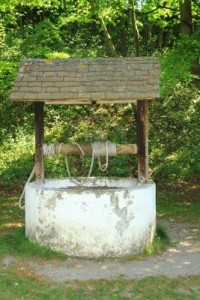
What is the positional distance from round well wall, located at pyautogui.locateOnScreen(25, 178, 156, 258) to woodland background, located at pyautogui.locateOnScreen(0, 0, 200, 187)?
5.52 meters

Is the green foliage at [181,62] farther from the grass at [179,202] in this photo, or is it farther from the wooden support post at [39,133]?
the wooden support post at [39,133]

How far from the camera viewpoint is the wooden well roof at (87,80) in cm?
703

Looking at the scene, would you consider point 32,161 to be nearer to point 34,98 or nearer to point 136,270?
point 34,98

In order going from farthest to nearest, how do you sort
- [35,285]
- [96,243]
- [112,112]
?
[112,112] < [96,243] < [35,285]

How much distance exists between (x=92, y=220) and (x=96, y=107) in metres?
10.8

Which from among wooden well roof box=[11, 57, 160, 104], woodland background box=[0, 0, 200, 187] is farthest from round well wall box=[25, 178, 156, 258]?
woodland background box=[0, 0, 200, 187]

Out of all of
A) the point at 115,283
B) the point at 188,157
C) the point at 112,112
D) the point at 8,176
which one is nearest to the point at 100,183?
the point at 115,283

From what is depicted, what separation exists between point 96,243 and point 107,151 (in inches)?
58.8

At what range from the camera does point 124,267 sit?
658 centimetres

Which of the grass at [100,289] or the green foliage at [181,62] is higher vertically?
the green foliage at [181,62]

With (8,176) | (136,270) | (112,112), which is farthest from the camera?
(112,112)

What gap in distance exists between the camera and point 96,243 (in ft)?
22.6

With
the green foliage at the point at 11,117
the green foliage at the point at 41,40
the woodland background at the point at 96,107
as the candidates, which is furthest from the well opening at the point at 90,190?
the green foliage at the point at 11,117

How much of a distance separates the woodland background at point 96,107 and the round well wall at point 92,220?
18.1 feet
